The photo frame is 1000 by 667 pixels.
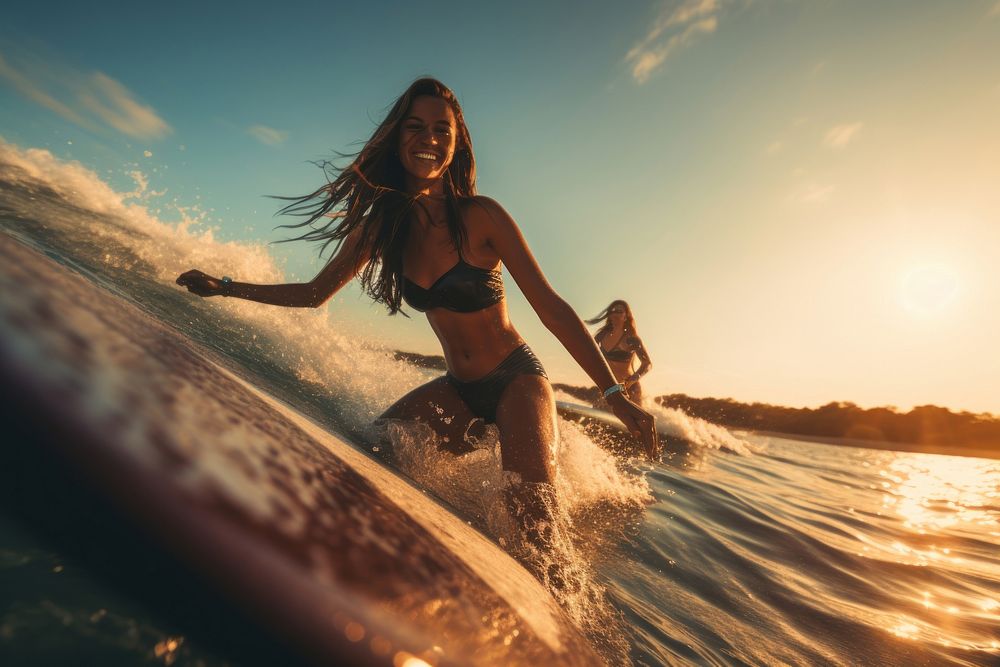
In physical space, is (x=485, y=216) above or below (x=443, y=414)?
above

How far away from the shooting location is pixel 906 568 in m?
2.87

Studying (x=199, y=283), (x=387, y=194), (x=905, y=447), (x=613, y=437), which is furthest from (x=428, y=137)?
(x=905, y=447)

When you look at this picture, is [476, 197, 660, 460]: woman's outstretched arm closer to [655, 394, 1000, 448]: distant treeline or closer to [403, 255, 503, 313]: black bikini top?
[403, 255, 503, 313]: black bikini top

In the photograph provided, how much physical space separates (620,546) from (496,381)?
44.8 inches

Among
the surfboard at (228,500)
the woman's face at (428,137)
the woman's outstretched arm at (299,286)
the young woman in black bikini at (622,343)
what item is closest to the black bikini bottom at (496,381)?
the woman's outstretched arm at (299,286)

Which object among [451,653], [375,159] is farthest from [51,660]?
[375,159]

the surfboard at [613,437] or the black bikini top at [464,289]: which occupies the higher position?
the black bikini top at [464,289]

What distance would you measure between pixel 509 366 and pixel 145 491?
6.80 feet

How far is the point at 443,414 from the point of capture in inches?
105

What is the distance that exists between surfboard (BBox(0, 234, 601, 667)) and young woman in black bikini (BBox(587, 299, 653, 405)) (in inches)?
293

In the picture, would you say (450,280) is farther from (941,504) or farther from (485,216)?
(941,504)

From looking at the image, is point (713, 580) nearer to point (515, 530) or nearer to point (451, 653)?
point (515, 530)

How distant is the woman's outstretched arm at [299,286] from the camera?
7.52 ft

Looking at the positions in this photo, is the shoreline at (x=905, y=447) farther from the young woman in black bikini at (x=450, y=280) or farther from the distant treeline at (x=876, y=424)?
the young woman in black bikini at (x=450, y=280)
